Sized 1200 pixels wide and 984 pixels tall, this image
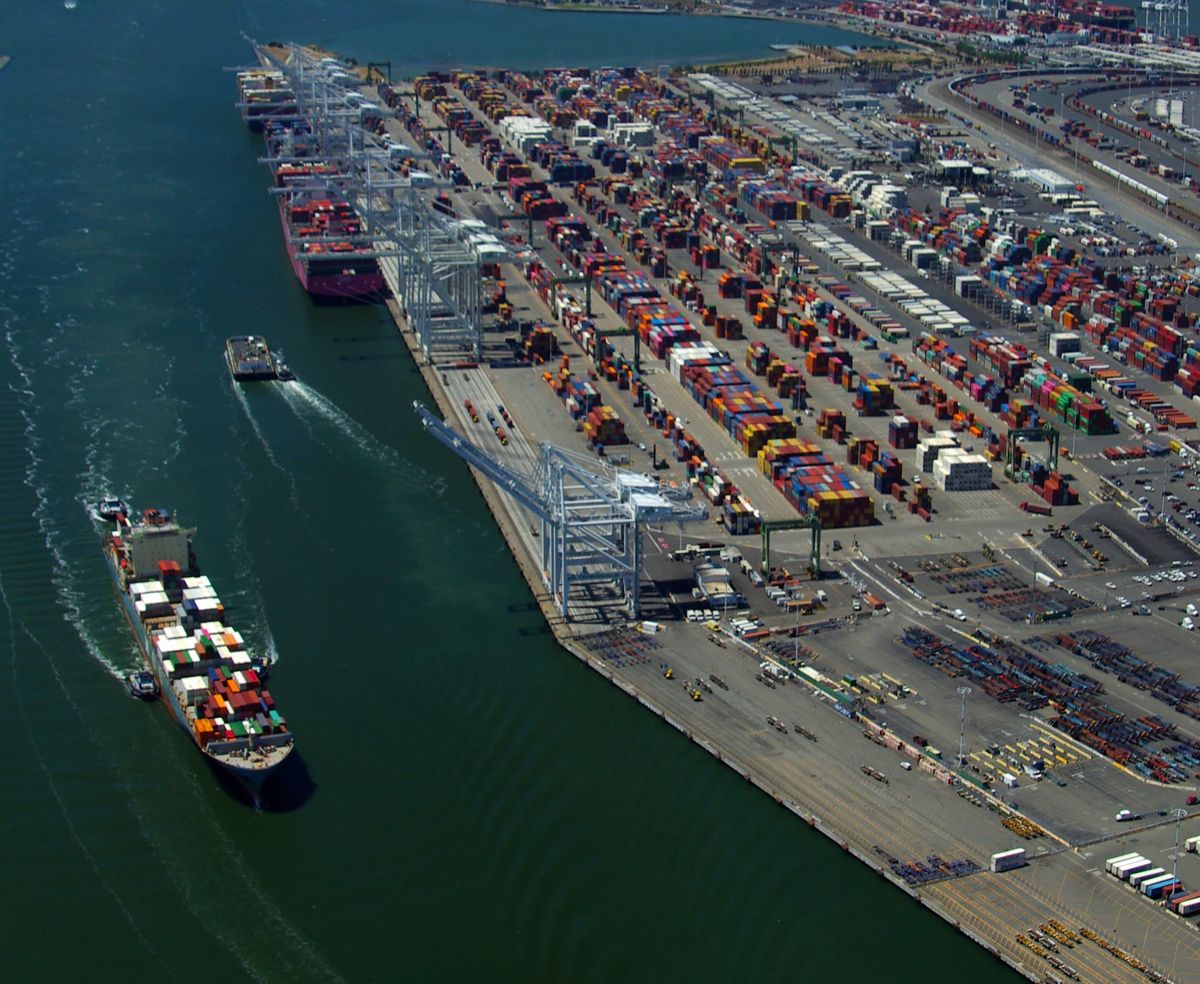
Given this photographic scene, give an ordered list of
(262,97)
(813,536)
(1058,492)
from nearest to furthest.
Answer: (813,536) → (1058,492) → (262,97)

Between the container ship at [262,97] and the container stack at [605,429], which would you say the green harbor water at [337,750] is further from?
the container ship at [262,97]

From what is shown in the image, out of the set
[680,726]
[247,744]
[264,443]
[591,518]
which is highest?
[591,518]

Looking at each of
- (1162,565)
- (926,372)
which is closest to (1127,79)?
(926,372)

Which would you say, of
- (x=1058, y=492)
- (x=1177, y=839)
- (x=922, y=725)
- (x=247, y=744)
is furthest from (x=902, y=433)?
(x=247, y=744)

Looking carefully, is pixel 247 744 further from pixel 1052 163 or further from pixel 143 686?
pixel 1052 163

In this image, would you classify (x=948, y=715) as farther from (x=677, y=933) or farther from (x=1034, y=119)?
(x=1034, y=119)

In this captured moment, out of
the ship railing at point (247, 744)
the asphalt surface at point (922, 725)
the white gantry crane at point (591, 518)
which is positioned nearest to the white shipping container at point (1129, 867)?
the asphalt surface at point (922, 725)

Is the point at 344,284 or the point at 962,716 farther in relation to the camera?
the point at 344,284
